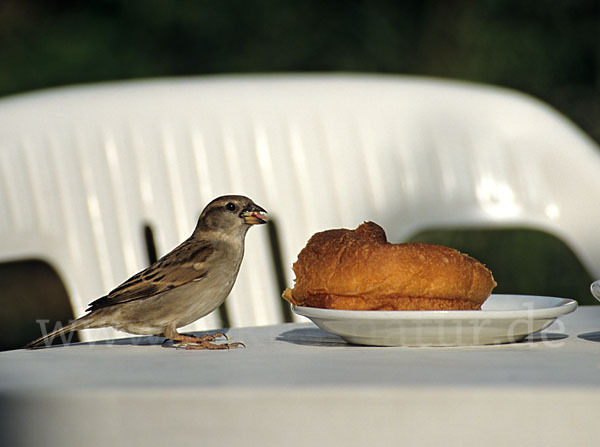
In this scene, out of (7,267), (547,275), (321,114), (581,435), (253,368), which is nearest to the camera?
(581,435)

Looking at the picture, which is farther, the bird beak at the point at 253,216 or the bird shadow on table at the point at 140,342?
the bird beak at the point at 253,216

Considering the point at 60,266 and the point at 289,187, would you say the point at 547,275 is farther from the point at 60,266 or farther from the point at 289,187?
the point at 60,266

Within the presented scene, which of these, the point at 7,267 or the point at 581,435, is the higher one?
the point at 7,267

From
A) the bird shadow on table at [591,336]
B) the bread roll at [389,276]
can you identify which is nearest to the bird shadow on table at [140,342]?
the bread roll at [389,276]

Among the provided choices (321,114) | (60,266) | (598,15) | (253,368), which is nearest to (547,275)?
(598,15)

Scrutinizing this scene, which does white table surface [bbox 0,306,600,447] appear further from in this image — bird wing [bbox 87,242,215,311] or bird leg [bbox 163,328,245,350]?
bird wing [bbox 87,242,215,311]

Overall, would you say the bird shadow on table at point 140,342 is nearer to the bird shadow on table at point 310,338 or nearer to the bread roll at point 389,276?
the bird shadow on table at point 310,338

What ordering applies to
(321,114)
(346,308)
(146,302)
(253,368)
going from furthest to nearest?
1. (321,114)
2. (146,302)
3. (346,308)
4. (253,368)

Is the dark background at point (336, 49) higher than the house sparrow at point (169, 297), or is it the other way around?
the dark background at point (336, 49)

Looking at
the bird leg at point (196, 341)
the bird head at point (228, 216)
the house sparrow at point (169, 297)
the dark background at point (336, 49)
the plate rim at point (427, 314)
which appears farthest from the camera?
the dark background at point (336, 49)
